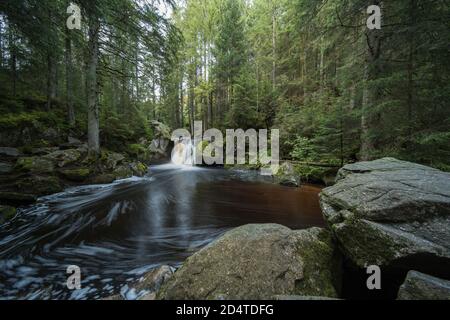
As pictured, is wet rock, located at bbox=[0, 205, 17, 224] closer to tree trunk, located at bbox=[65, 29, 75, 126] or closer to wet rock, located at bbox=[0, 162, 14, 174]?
wet rock, located at bbox=[0, 162, 14, 174]

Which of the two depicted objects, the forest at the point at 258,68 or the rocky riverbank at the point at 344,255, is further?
the forest at the point at 258,68

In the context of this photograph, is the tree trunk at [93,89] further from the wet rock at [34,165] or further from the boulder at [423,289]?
the boulder at [423,289]

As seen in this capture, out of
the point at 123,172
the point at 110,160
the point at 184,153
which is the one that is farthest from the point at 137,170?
the point at 184,153

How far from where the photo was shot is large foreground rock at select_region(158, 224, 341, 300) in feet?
6.93

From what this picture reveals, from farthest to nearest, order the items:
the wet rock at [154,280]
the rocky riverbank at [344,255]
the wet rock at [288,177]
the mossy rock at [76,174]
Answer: the wet rock at [288,177] < the mossy rock at [76,174] < the wet rock at [154,280] < the rocky riverbank at [344,255]

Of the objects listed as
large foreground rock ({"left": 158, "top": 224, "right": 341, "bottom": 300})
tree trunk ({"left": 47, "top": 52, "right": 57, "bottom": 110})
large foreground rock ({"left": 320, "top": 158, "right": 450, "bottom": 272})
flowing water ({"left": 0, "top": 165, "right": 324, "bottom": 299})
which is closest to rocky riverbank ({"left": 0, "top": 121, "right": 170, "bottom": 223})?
flowing water ({"left": 0, "top": 165, "right": 324, "bottom": 299})

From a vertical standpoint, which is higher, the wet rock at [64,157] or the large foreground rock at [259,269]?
the wet rock at [64,157]

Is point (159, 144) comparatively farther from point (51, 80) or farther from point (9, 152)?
point (9, 152)

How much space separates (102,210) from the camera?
5.93 meters

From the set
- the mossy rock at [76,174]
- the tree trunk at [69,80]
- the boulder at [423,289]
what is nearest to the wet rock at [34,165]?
the mossy rock at [76,174]

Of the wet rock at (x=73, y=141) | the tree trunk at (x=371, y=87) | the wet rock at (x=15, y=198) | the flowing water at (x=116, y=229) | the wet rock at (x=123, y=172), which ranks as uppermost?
the tree trunk at (x=371, y=87)

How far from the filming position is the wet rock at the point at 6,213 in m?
4.66

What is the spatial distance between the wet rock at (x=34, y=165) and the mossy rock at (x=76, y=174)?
1.52ft
